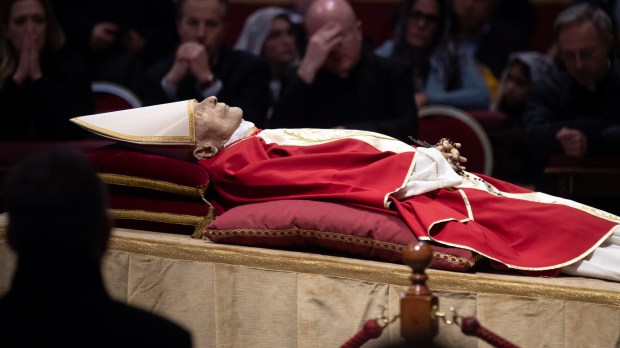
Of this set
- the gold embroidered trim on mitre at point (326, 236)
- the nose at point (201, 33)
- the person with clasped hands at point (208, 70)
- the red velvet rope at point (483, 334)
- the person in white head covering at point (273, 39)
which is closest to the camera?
the red velvet rope at point (483, 334)

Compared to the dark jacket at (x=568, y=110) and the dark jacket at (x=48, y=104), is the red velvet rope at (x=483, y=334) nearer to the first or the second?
the dark jacket at (x=568, y=110)

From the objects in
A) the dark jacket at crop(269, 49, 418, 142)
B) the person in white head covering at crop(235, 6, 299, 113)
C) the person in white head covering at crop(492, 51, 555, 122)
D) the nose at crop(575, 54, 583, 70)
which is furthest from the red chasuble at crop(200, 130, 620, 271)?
the person in white head covering at crop(235, 6, 299, 113)

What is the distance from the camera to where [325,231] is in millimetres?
3793

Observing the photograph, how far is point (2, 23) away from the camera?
5.62 m

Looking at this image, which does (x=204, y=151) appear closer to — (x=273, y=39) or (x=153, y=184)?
(x=153, y=184)

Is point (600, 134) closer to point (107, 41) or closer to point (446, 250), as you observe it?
point (446, 250)

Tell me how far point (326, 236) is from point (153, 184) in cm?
73

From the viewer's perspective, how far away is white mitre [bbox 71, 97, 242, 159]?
4203 mm

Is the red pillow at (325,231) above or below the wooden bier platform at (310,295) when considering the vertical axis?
above

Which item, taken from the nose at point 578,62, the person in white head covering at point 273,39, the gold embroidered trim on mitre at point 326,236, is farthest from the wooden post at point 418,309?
the person in white head covering at point 273,39

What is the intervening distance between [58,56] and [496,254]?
2.76 meters

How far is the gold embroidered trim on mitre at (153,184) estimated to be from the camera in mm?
4125

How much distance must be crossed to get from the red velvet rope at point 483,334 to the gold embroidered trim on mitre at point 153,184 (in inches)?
59.0

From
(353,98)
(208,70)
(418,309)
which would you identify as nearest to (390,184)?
(418,309)
